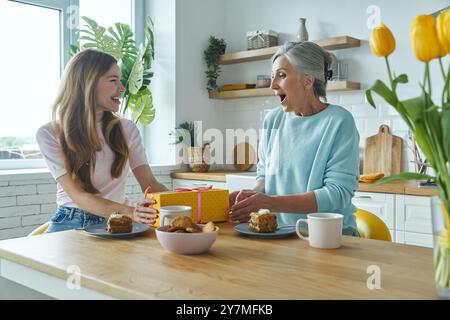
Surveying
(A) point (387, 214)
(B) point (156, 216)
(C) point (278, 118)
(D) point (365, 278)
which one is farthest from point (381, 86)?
(A) point (387, 214)

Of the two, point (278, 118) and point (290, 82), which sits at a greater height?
point (290, 82)

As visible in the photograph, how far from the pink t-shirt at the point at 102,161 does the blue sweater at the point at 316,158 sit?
680 mm

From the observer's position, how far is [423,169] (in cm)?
333

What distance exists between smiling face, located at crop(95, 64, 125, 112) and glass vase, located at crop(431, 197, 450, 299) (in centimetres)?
170

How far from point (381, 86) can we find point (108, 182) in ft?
5.34

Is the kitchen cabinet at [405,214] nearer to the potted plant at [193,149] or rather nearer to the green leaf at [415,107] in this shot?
the potted plant at [193,149]

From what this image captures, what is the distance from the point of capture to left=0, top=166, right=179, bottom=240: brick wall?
10.6 feet

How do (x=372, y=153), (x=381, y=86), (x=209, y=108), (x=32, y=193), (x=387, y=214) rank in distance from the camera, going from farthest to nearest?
(x=209, y=108)
(x=372, y=153)
(x=32, y=193)
(x=387, y=214)
(x=381, y=86)

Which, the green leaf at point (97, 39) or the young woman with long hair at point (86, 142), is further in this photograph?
the green leaf at point (97, 39)

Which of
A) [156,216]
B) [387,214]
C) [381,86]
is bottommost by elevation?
[387,214]

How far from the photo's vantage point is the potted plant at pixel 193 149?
14.3ft

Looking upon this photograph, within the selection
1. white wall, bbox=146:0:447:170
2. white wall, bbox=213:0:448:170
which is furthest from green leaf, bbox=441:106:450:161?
white wall, bbox=146:0:447:170

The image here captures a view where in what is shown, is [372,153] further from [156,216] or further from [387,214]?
[156,216]

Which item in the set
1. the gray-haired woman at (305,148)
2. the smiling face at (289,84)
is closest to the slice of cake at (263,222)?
the gray-haired woman at (305,148)
